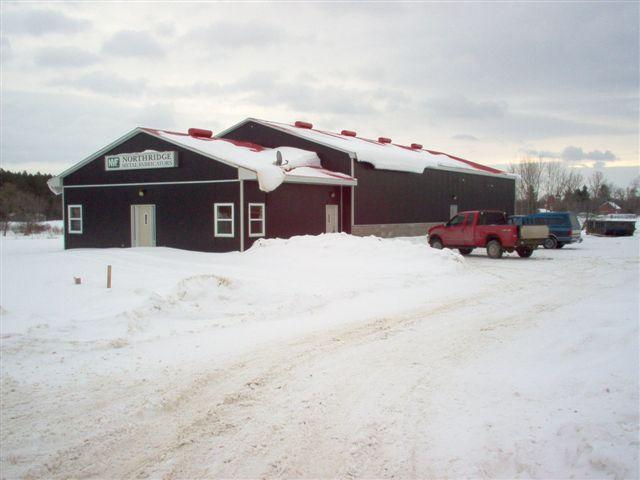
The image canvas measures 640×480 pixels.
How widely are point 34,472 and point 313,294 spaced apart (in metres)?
8.53

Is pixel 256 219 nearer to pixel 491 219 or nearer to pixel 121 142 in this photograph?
pixel 121 142

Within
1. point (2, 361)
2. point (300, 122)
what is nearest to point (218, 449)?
point (2, 361)

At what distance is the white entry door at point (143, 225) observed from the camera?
26.2 metres

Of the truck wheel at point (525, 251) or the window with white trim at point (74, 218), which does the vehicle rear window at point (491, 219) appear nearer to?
the truck wheel at point (525, 251)

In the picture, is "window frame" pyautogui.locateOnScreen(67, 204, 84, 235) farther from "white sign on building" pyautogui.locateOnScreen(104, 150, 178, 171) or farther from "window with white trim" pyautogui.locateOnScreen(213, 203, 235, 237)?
"window with white trim" pyautogui.locateOnScreen(213, 203, 235, 237)

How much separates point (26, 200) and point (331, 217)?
48694 mm

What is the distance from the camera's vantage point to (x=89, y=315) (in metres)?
10.8

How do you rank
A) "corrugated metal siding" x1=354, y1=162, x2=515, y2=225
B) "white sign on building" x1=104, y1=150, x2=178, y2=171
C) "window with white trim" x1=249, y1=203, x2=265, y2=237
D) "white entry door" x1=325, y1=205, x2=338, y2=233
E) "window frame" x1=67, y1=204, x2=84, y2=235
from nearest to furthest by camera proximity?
1. "window with white trim" x1=249, y1=203, x2=265, y2=237
2. "white sign on building" x1=104, y1=150, x2=178, y2=171
3. "white entry door" x1=325, y1=205, x2=338, y2=233
4. "window frame" x1=67, y1=204, x2=84, y2=235
5. "corrugated metal siding" x1=354, y1=162, x2=515, y2=225

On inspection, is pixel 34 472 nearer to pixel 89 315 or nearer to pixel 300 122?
pixel 89 315

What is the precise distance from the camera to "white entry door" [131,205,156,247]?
26.2m

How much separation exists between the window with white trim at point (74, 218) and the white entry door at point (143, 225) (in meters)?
3.78

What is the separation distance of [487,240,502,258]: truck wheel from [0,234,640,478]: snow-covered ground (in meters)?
8.39

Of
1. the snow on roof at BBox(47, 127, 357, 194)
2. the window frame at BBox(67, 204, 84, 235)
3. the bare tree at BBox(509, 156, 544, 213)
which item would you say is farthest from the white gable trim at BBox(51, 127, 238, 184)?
the bare tree at BBox(509, 156, 544, 213)

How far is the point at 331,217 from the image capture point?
28453 mm
